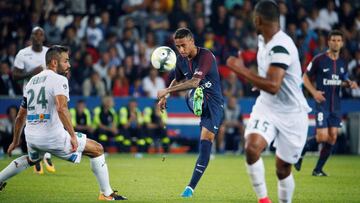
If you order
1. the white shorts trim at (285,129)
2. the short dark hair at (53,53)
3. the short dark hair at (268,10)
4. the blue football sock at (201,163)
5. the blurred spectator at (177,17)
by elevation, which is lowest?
the blue football sock at (201,163)

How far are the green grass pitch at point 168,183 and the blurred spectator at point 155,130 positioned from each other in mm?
3189

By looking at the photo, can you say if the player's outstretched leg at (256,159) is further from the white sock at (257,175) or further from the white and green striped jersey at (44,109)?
the white and green striped jersey at (44,109)

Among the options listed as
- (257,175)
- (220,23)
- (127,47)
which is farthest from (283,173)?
(220,23)

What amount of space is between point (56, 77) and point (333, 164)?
10573mm

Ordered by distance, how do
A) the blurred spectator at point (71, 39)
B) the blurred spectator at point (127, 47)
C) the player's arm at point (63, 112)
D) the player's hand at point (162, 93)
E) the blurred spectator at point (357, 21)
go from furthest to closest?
the blurred spectator at point (357, 21), the blurred spectator at point (127, 47), the blurred spectator at point (71, 39), the player's hand at point (162, 93), the player's arm at point (63, 112)

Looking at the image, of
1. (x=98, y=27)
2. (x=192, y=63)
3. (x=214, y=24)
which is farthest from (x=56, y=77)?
(x=214, y=24)

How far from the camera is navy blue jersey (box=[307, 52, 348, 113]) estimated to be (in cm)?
1585

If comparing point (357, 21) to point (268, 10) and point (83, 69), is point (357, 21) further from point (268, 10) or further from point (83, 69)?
point (268, 10)

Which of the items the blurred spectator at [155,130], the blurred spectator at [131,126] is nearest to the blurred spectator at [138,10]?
the blurred spectator at [155,130]

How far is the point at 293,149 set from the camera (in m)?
8.99

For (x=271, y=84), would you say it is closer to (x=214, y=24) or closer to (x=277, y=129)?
(x=277, y=129)

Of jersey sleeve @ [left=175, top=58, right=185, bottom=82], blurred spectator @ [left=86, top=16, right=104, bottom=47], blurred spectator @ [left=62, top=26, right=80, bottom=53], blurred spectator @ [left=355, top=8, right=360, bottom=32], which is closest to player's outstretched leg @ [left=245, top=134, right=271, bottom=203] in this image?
jersey sleeve @ [left=175, top=58, right=185, bottom=82]

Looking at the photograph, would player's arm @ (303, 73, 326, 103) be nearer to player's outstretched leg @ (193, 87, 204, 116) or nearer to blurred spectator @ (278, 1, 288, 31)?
player's outstretched leg @ (193, 87, 204, 116)

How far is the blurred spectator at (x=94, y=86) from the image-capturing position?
23.0m
